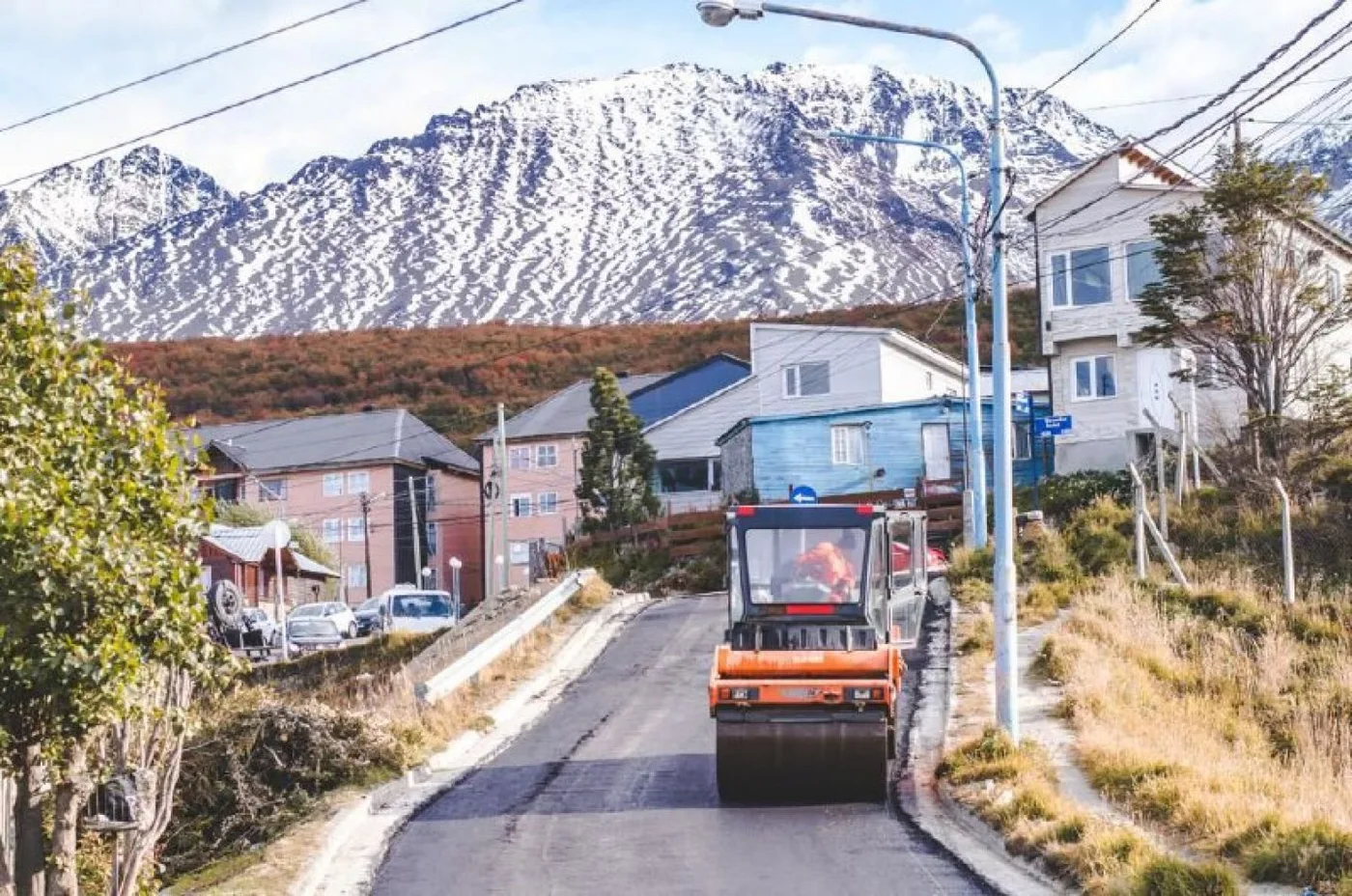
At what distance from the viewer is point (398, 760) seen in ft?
67.7

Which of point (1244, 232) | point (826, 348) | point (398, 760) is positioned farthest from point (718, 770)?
point (826, 348)

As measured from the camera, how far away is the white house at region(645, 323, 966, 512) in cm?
6094

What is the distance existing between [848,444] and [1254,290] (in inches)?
745

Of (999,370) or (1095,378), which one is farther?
(1095,378)

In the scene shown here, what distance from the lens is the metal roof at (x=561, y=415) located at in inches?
3059

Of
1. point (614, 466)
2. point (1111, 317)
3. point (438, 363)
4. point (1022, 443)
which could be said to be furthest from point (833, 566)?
point (438, 363)

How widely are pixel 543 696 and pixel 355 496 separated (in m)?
56.3

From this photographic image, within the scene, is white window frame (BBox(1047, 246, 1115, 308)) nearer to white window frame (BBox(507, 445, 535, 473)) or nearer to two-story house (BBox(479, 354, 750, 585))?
two-story house (BBox(479, 354, 750, 585))

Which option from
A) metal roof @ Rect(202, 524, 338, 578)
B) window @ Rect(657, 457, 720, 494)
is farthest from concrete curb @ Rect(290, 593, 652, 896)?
metal roof @ Rect(202, 524, 338, 578)

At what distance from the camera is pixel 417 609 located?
157 ft

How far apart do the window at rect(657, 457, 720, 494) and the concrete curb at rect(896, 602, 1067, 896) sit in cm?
4156

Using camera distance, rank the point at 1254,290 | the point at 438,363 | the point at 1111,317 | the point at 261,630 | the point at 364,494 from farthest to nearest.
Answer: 1. the point at 438,363
2. the point at 364,494
3. the point at 261,630
4. the point at 1111,317
5. the point at 1254,290

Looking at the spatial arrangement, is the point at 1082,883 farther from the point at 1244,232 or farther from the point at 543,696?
the point at 1244,232

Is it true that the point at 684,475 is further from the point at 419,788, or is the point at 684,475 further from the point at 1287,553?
the point at 419,788
